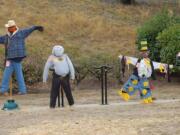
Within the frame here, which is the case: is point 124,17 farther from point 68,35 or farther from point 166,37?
point 166,37

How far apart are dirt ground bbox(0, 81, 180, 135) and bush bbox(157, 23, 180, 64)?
4.72 m

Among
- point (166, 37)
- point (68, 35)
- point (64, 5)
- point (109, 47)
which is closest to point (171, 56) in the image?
point (166, 37)

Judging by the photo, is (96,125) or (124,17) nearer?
(96,125)

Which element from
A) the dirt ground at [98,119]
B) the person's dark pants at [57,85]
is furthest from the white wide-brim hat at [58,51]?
the dirt ground at [98,119]

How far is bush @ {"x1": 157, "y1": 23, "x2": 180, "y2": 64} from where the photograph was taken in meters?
20.7

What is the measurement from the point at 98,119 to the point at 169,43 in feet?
30.3

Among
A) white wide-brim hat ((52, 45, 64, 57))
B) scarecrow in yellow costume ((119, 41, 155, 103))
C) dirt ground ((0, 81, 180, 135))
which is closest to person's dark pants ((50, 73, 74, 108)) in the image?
dirt ground ((0, 81, 180, 135))

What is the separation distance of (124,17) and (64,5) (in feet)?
10.1

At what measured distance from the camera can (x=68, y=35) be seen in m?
26.9

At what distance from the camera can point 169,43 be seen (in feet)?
68.8

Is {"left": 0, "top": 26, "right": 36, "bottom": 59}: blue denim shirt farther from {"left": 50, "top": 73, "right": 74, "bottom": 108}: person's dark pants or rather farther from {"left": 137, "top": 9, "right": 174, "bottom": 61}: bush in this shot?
{"left": 137, "top": 9, "right": 174, "bottom": 61}: bush

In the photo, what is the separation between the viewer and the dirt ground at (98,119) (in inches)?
436

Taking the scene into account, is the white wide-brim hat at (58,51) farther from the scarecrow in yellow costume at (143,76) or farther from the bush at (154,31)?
the bush at (154,31)

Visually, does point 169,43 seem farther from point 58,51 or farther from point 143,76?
point 58,51
